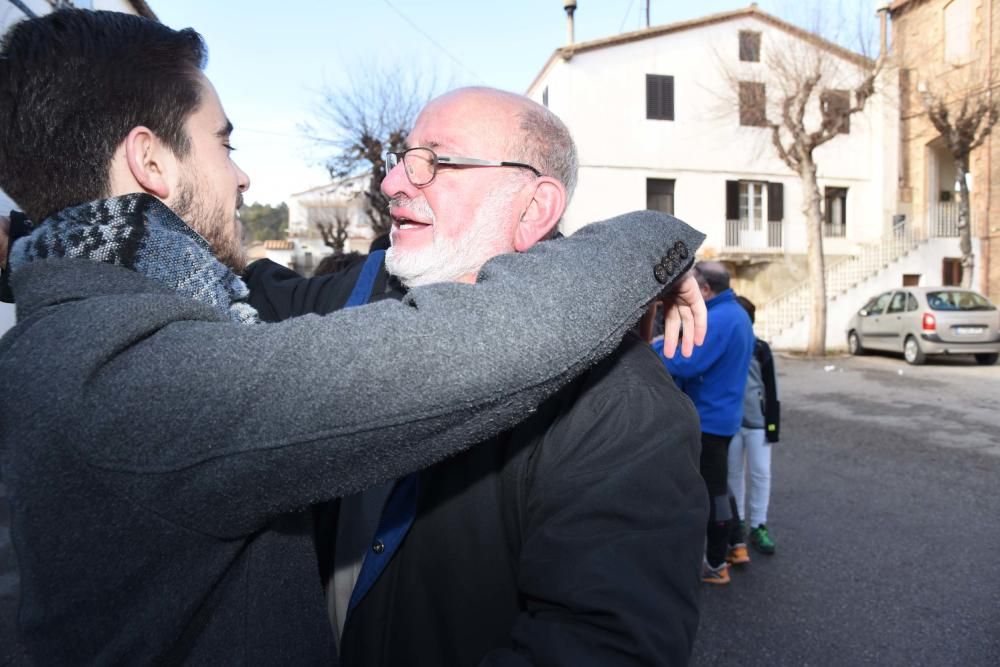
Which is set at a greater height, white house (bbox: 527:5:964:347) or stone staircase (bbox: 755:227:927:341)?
white house (bbox: 527:5:964:347)

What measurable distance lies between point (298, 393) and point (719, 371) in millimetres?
3920

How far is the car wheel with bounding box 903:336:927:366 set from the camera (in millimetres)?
13547

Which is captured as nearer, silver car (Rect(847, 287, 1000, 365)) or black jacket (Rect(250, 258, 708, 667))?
black jacket (Rect(250, 258, 708, 667))

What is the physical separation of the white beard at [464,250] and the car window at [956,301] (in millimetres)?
14538

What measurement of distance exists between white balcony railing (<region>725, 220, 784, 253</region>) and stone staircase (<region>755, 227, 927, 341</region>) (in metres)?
2.16

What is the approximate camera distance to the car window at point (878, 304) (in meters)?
15.3

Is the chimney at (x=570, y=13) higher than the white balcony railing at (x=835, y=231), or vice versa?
the chimney at (x=570, y=13)

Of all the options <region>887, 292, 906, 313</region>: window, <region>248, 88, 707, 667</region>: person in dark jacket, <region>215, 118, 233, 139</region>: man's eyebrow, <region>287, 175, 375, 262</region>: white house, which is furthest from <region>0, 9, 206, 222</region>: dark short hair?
<region>287, 175, 375, 262</region>: white house

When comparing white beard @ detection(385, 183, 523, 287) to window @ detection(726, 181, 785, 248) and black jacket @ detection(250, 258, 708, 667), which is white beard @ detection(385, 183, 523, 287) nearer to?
black jacket @ detection(250, 258, 708, 667)

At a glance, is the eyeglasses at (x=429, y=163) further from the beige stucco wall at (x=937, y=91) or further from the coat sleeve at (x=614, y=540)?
the beige stucco wall at (x=937, y=91)

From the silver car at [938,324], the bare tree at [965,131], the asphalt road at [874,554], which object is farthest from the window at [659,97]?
the asphalt road at [874,554]

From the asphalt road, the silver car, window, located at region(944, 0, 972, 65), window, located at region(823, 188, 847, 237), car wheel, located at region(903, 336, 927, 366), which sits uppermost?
window, located at region(944, 0, 972, 65)

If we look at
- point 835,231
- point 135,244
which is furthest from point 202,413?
→ point 835,231

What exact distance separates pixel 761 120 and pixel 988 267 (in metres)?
9.21
